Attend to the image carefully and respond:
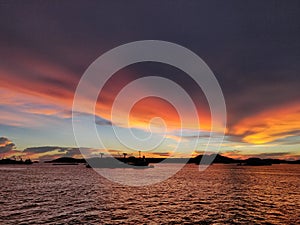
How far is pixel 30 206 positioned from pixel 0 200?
1019 centimetres

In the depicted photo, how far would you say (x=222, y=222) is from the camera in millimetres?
34438

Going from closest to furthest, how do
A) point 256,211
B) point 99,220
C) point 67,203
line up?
point 99,220, point 256,211, point 67,203

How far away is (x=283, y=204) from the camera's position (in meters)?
49.2

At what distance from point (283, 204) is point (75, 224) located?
39.0m

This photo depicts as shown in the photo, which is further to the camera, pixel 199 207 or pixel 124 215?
pixel 199 207

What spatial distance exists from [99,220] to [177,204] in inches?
691

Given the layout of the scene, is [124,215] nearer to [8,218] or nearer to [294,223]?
[8,218]

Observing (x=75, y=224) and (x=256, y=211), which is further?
(x=256, y=211)

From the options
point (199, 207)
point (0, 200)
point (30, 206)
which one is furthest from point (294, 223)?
point (0, 200)

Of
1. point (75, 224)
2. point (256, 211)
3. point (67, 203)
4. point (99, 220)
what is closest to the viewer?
point (75, 224)

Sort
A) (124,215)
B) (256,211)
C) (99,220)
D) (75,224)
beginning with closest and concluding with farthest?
(75,224) → (99,220) → (124,215) → (256,211)

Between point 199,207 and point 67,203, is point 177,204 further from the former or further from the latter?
point 67,203

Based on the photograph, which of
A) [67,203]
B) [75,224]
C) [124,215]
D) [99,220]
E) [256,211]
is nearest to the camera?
[75,224]

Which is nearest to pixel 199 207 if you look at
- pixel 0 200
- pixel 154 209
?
pixel 154 209
